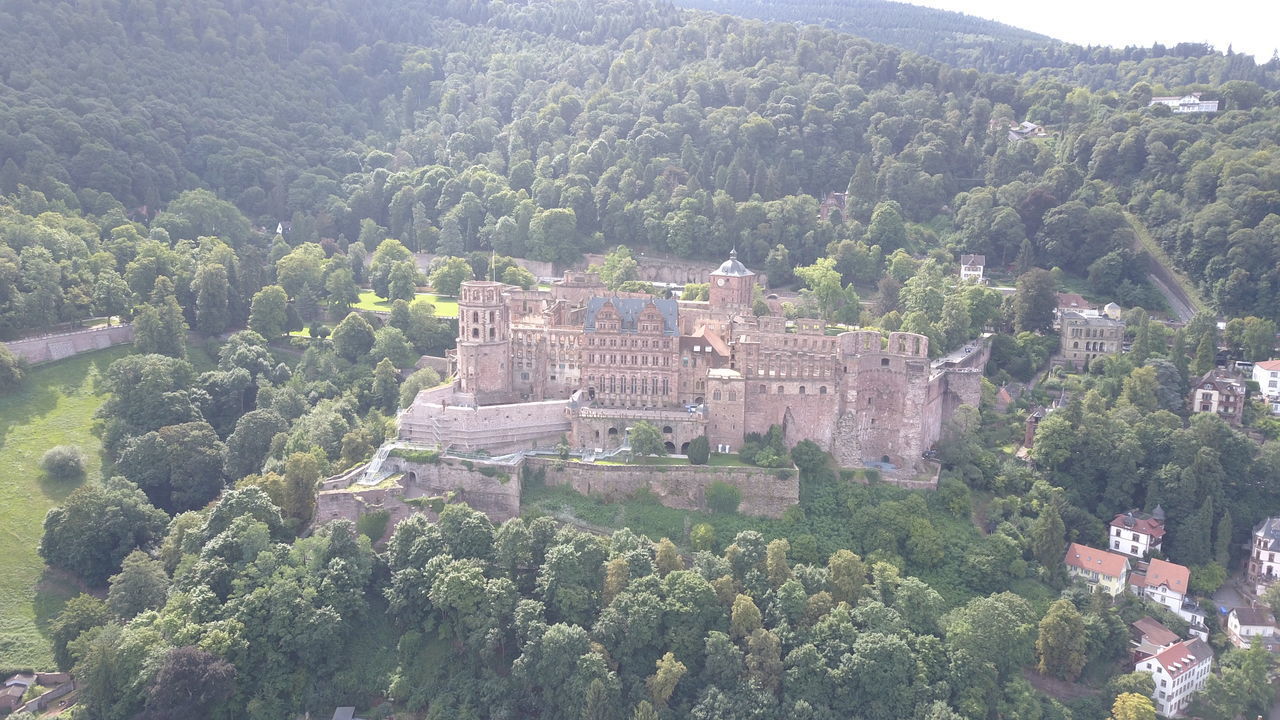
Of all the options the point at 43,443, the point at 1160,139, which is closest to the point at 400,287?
the point at 43,443

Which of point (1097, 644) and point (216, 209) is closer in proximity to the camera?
point (1097, 644)

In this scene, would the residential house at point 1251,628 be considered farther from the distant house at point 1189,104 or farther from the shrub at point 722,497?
the distant house at point 1189,104

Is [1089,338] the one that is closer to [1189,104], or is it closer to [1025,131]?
[1025,131]

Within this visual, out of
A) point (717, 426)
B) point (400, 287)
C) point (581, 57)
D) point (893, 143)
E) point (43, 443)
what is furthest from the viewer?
point (581, 57)

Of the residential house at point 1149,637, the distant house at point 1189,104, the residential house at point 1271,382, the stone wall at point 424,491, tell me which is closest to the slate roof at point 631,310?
the stone wall at point 424,491

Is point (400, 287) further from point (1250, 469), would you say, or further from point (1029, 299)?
point (1250, 469)

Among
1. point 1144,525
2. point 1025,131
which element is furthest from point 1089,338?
point 1025,131

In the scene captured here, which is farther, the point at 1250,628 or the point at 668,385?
the point at 668,385
